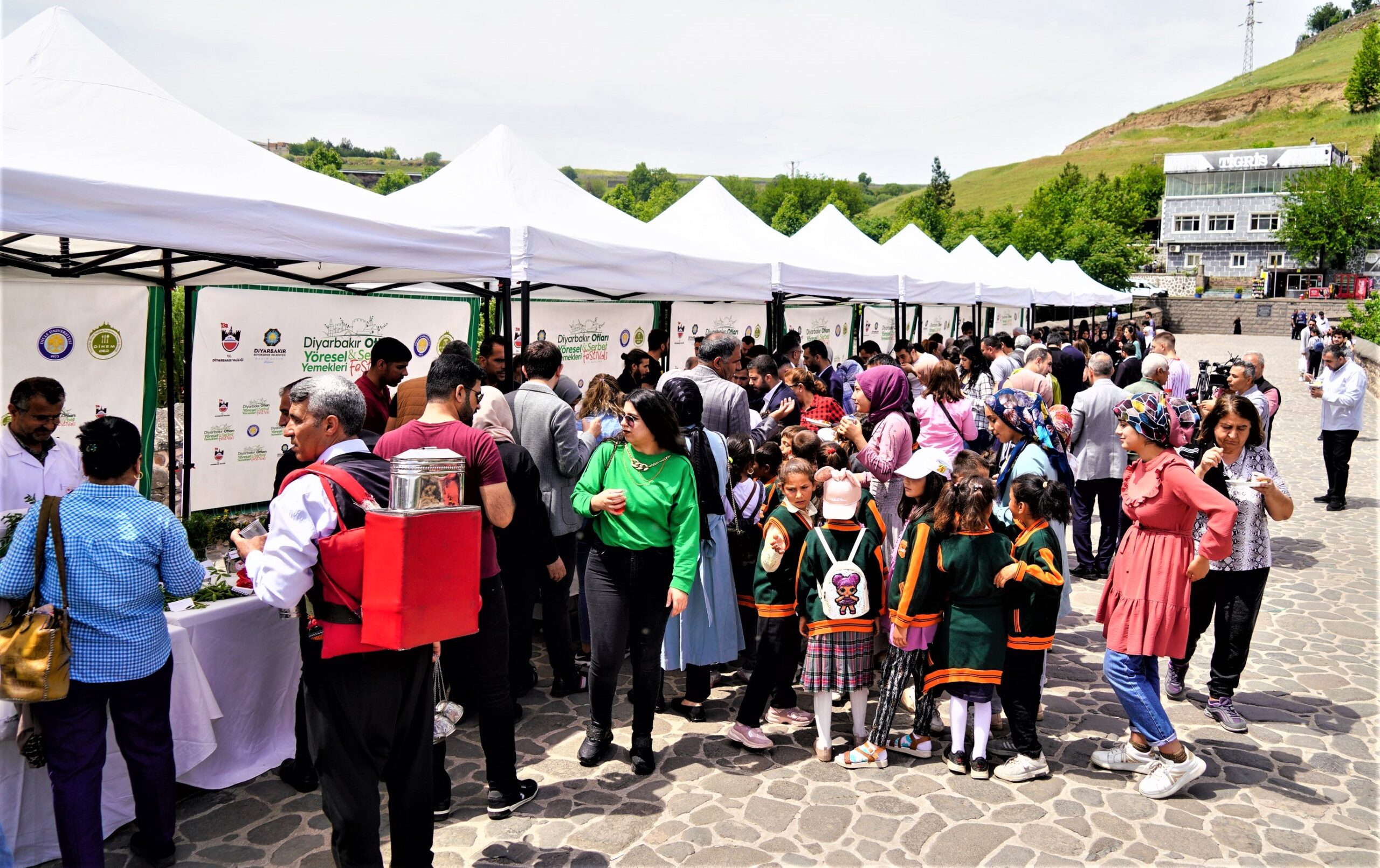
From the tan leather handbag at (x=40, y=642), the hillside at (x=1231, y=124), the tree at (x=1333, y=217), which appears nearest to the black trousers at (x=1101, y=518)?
the tan leather handbag at (x=40, y=642)

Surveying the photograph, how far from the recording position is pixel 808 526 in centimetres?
430

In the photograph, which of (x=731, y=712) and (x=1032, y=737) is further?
(x=731, y=712)

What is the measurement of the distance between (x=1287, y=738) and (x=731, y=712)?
2.92m

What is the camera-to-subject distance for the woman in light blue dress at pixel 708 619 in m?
4.59

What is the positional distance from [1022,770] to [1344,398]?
Result: 843cm

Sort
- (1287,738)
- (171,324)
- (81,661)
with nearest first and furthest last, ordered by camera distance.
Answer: (81,661)
(1287,738)
(171,324)

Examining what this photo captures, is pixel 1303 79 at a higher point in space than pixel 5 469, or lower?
higher

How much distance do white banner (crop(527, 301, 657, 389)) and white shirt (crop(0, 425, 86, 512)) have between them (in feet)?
13.4

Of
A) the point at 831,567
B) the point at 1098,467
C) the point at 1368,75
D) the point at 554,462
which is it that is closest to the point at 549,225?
the point at 554,462

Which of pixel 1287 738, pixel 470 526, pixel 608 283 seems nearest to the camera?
pixel 470 526

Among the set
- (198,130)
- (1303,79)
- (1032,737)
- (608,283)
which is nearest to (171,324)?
(198,130)

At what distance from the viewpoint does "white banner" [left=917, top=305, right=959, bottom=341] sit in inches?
629

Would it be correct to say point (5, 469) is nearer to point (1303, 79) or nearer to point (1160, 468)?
point (1160, 468)

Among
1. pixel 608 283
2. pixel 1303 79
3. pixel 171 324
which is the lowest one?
pixel 171 324
